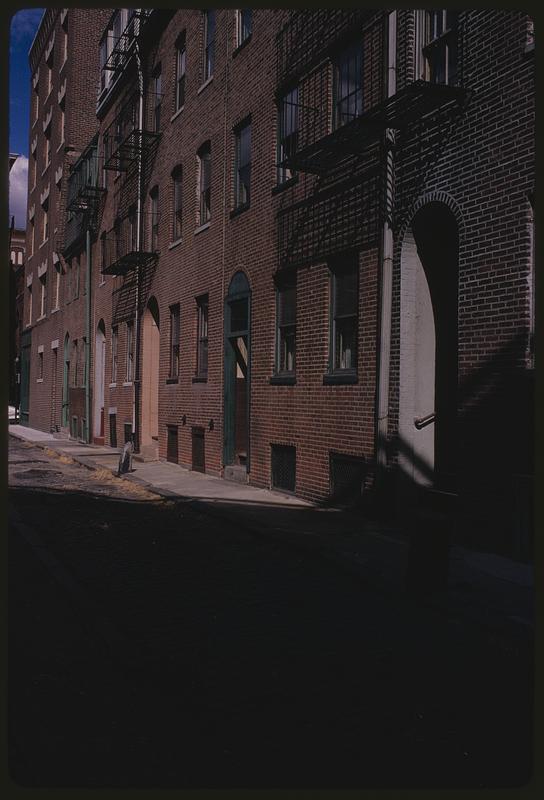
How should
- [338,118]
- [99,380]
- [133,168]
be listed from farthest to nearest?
[99,380] < [133,168] < [338,118]

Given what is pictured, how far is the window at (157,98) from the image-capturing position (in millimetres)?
22125

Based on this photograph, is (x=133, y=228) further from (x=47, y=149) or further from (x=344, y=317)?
(x=47, y=149)

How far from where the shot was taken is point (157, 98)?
22.4m

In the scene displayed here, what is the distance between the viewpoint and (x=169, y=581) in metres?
7.69

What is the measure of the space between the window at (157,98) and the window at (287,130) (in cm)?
804

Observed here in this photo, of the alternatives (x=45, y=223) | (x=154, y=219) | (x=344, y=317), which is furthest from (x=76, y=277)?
(x=344, y=317)

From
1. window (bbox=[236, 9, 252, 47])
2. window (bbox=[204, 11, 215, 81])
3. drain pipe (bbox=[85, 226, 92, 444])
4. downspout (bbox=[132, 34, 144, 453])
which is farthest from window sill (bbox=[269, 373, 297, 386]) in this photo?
drain pipe (bbox=[85, 226, 92, 444])

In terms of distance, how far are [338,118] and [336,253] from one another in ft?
7.76

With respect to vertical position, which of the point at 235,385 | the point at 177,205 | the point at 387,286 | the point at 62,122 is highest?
the point at 62,122

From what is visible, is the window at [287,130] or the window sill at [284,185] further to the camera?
the window at [287,130]

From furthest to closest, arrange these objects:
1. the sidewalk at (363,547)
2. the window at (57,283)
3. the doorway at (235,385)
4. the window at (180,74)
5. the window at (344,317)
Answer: the window at (57,283)
the window at (180,74)
the doorway at (235,385)
the window at (344,317)
the sidewalk at (363,547)

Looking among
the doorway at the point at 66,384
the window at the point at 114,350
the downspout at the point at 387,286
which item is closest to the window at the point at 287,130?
the downspout at the point at 387,286

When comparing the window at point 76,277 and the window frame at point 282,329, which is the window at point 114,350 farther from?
the window frame at point 282,329

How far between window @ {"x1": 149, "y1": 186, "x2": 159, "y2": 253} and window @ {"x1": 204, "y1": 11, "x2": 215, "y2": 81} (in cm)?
428
